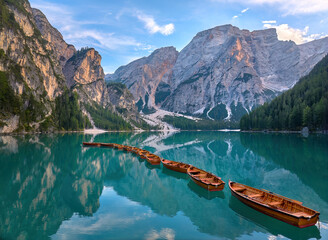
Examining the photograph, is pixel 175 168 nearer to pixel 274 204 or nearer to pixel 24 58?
pixel 274 204

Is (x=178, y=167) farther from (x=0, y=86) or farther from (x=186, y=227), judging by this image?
(x=0, y=86)

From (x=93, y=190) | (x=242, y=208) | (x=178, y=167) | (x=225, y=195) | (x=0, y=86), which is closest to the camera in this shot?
(x=242, y=208)

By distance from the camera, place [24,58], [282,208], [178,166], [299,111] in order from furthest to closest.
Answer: [24,58] → [299,111] → [178,166] → [282,208]

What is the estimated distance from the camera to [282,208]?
17781mm

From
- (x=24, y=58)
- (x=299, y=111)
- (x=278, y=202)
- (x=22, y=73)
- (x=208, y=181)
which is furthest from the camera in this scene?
(x=24, y=58)

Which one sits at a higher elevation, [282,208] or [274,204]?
[274,204]

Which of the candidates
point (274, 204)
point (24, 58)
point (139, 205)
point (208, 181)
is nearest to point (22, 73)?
point (24, 58)

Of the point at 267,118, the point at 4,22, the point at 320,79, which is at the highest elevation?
the point at 4,22

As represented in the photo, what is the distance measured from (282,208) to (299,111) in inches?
4756

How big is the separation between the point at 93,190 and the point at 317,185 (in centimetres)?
2636

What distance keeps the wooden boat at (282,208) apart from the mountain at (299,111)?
107m

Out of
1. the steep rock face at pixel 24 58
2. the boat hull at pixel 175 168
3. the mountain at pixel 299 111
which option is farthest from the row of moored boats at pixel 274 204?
the steep rock face at pixel 24 58

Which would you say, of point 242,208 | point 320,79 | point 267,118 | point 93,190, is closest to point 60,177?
point 93,190

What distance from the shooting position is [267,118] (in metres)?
144
